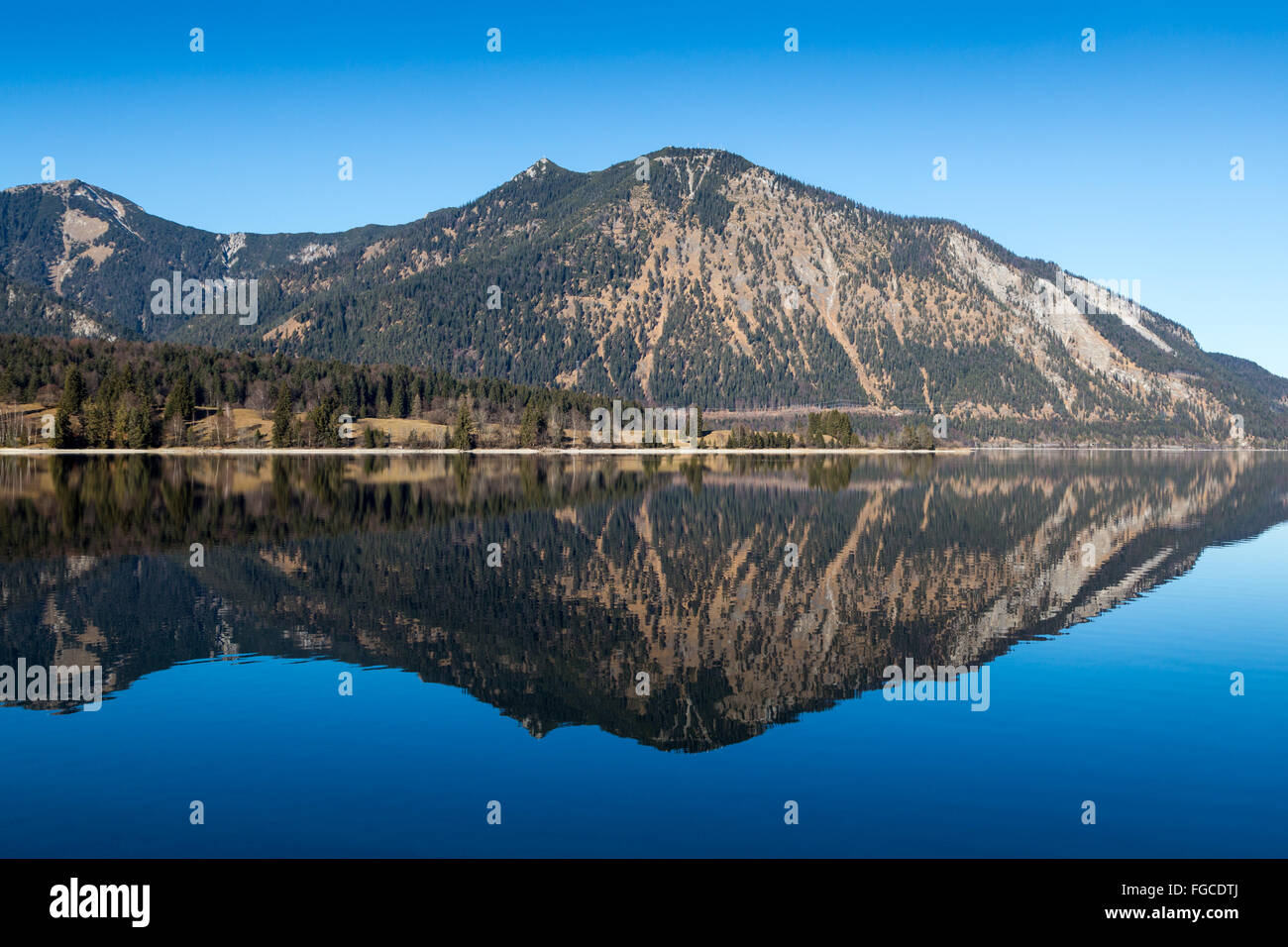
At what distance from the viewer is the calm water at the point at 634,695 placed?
1546cm

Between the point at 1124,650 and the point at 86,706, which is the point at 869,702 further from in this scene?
the point at 86,706

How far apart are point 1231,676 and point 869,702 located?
1021cm

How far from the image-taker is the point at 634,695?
22.5 meters

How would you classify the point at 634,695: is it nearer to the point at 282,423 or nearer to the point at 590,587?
the point at 590,587
